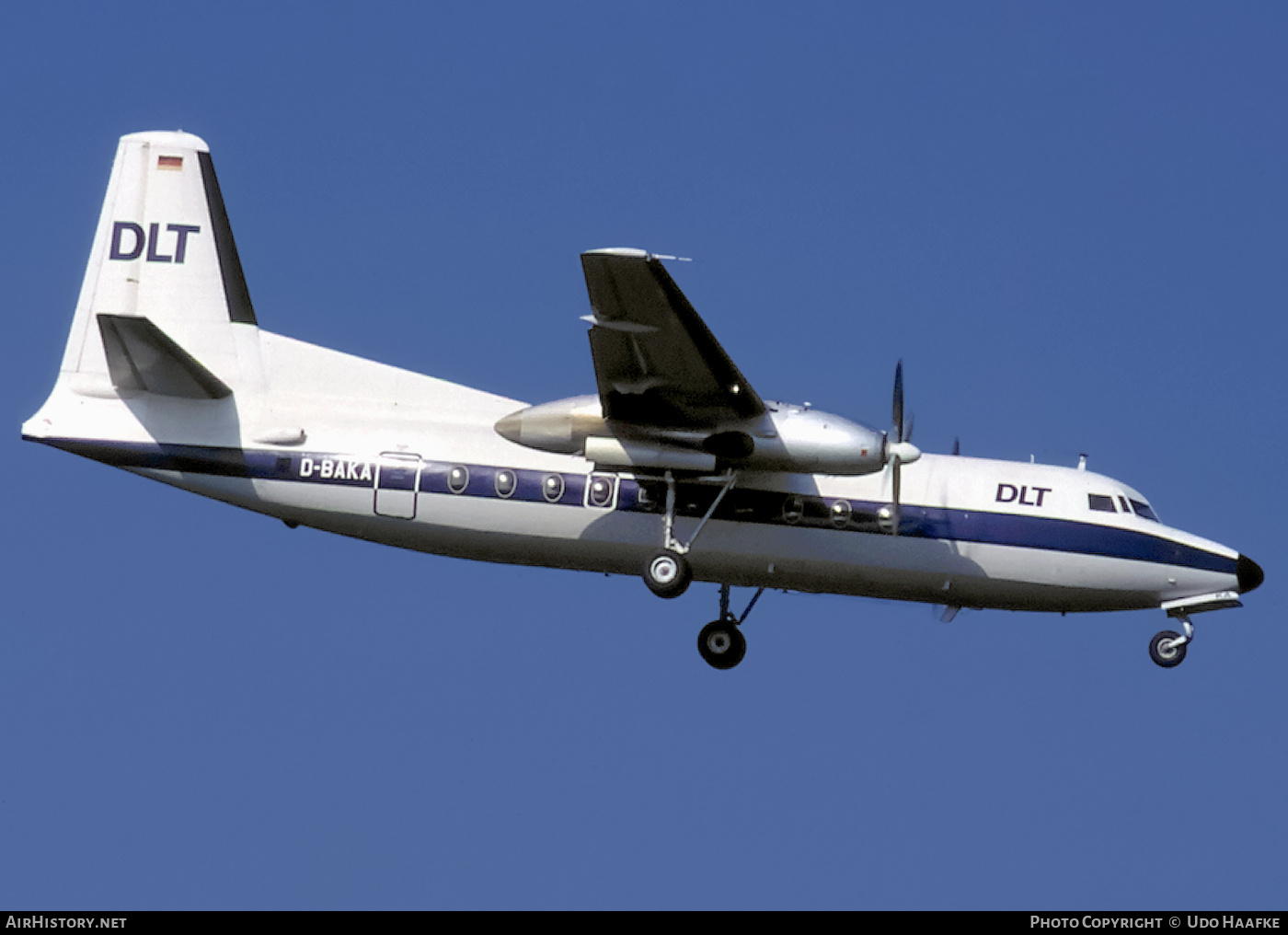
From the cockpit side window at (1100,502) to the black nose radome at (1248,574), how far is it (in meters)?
1.88

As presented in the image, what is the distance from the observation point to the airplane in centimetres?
2477

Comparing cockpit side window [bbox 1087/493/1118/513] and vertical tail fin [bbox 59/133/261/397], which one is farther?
vertical tail fin [bbox 59/133/261/397]

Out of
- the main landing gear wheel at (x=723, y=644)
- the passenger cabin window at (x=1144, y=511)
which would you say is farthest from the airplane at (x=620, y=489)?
the main landing gear wheel at (x=723, y=644)

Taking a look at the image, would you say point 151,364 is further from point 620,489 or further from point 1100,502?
point 1100,502

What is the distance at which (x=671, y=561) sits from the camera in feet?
82.2

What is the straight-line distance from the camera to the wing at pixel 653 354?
21.9 meters

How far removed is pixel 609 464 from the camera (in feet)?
80.6

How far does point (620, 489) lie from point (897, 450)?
151 inches

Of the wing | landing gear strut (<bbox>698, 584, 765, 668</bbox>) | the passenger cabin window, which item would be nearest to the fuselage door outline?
the wing

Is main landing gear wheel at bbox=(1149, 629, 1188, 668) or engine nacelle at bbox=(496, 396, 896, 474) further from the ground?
engine nacelle at bbox=(496, 396, 896, 474)

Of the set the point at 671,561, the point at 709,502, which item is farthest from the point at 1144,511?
the point at 671,561

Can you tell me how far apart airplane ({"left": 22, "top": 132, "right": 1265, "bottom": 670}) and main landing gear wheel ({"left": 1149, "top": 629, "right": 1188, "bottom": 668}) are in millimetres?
26

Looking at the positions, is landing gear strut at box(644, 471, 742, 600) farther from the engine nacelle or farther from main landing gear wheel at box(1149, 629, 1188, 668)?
main landing gear wheel at box(1149, 629, 1188, 668)

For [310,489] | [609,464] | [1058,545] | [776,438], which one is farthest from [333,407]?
[1058,545]
